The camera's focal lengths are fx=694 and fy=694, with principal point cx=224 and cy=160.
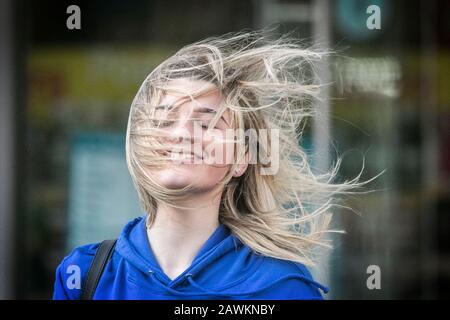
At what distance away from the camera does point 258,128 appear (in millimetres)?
1266

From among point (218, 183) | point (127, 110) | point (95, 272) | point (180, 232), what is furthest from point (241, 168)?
point (127, 110)

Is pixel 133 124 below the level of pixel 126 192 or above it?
above

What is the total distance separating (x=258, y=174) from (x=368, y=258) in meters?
1.60

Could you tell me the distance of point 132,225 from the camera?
1316 mm

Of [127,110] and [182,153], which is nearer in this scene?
[182,153]

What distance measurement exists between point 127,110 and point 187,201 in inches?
18.6

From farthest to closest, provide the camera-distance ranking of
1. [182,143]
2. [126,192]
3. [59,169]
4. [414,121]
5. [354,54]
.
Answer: [414,121] → [59,169] → [354,54] → [126,192] → [182,143]

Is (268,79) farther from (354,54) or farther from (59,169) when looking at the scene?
(59,169)

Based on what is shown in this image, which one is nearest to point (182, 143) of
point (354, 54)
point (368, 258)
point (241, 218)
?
point (241, 218)

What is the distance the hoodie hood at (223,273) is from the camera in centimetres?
124

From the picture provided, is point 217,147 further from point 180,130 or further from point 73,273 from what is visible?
point 73,273

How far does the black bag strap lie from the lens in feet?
4.02

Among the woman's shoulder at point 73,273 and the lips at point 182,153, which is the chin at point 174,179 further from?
the woman's shoulder at point 73,273

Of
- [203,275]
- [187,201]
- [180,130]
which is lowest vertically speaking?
[203,275]
